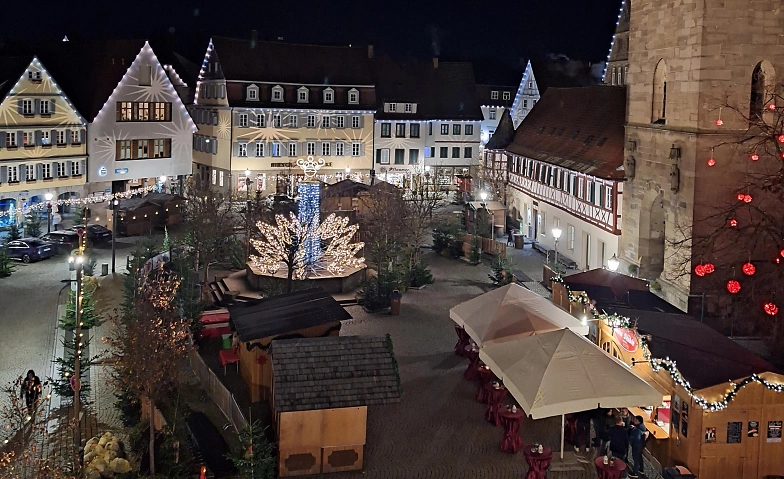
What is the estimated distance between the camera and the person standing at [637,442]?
53.7ft

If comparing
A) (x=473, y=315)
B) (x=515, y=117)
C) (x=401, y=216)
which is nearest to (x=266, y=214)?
(x=401, y=216)

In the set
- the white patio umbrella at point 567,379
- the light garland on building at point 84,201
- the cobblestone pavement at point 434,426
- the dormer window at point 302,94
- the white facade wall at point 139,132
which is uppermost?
the dormer window at point 302,94

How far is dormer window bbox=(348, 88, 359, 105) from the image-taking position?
59.2m

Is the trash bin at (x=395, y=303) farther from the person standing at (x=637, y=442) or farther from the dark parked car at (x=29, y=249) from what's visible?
the dark parked car at (x=29, y=249)

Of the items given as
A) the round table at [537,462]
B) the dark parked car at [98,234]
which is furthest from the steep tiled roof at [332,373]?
the dark parked car at [98,234]

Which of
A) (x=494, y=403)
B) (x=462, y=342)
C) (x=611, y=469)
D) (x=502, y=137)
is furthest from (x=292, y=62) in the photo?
(x=611, y=469)

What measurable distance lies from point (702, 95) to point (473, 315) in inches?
416

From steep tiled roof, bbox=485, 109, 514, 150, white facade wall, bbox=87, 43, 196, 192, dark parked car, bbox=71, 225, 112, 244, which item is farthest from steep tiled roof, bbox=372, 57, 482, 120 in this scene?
dark parked car, bbox=71, 225, 112, 244

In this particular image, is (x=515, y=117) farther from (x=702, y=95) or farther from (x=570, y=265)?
(x=702, y=95)

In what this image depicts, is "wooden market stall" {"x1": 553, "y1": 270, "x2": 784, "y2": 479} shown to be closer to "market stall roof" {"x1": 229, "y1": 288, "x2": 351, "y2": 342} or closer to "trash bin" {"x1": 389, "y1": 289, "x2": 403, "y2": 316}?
"market stall roof" {"x1": 229, "y1": 288, "x2": 351, "y2": 342}

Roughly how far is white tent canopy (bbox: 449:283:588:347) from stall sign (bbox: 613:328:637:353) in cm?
158

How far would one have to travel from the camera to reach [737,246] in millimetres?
27812

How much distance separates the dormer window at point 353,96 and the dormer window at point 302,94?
121 inches

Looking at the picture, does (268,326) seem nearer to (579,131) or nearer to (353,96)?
(579,131)
